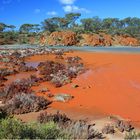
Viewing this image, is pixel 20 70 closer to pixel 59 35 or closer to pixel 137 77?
pixel 137 77

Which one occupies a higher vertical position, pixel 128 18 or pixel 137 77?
pixel 128 18

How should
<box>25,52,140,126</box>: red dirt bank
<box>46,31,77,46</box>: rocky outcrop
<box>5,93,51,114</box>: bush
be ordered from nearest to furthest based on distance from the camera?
<box>5,93,51,114</box>: bush
<box>25,52,140,126</box>: red dirt bank
<box>46,31,77,46</box>: rocky outcrop

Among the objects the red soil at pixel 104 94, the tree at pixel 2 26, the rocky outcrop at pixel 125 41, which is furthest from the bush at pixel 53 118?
the tree at pixel 2 26

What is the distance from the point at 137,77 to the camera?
1438cm

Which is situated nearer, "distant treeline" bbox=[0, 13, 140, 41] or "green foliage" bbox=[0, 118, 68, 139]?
"green foliage" bbox=[0, 118, 68, 139]

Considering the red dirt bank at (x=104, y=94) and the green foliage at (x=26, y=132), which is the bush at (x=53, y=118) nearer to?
the red dirt bank at (x=104, y=94)

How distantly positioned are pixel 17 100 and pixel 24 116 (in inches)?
41.7

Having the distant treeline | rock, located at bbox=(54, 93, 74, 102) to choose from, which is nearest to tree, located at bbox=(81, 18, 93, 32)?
the distant treeline

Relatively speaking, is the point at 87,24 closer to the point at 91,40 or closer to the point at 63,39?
the point at 91,40

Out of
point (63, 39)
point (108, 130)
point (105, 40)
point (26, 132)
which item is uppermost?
point (63, 39)

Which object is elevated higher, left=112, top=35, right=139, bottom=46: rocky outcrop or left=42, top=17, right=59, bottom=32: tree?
left=42, top=17, right=59, bottom=32: tree

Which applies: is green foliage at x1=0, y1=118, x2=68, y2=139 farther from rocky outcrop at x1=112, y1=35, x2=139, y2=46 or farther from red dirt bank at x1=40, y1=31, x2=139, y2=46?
rocky outcrop at x1=112, y1=35, x2=139, y2=46

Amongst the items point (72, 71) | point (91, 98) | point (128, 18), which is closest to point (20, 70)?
point (72, 71)

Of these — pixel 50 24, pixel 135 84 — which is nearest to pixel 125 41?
pixel 50 24
